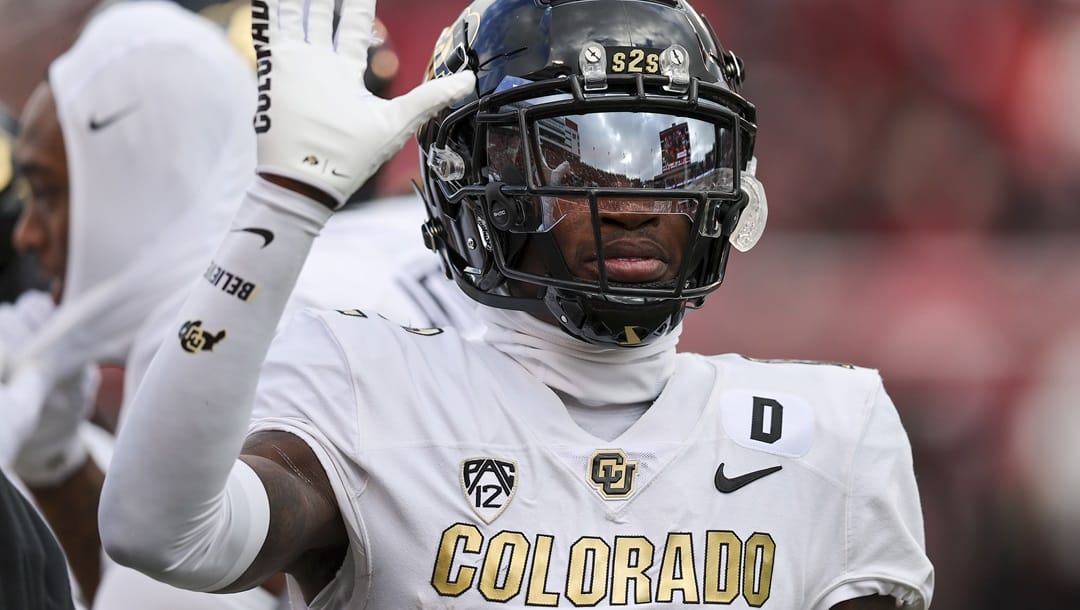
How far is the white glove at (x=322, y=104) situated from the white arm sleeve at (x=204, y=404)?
0.13 ft

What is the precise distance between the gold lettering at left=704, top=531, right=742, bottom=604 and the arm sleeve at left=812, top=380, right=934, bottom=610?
0.14 m

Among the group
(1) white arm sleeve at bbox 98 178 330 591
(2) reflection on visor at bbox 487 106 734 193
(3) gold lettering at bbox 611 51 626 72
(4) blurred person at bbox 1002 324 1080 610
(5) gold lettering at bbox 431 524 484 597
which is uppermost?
(3) gold lettering at bbox 611 51 626 72

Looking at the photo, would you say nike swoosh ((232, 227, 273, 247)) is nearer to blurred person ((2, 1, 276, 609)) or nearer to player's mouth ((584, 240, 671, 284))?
→ player's mouth ((584, 240, 671, 284))

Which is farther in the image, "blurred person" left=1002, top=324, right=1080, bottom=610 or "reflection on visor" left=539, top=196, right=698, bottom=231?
"blurred person" left=1002, top=324, right=1080, bottom=610

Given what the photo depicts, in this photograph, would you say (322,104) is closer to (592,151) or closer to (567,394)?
(592,151)

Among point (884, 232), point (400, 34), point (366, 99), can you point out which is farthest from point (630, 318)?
point (400, 34)

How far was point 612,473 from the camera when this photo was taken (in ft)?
5.82

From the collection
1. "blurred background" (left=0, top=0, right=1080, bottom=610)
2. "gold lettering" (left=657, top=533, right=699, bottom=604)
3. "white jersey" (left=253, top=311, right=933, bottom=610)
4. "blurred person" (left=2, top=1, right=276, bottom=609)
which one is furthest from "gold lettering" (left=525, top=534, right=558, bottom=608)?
"blurred background" (left=0, top=0, right=1080, bottom=610)

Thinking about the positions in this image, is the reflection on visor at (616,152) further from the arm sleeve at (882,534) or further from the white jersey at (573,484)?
the arm sleeve at (882,534)

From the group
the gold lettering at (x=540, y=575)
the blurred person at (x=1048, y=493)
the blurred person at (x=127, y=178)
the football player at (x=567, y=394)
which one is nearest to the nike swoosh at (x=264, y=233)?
the football player at (x=567, y=394)

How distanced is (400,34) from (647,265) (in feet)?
16.4

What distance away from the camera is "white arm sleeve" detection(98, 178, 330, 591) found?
1.36 metres

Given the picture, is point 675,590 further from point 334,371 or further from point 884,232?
point 884,232

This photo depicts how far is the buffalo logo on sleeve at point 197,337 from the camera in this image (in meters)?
1.37
